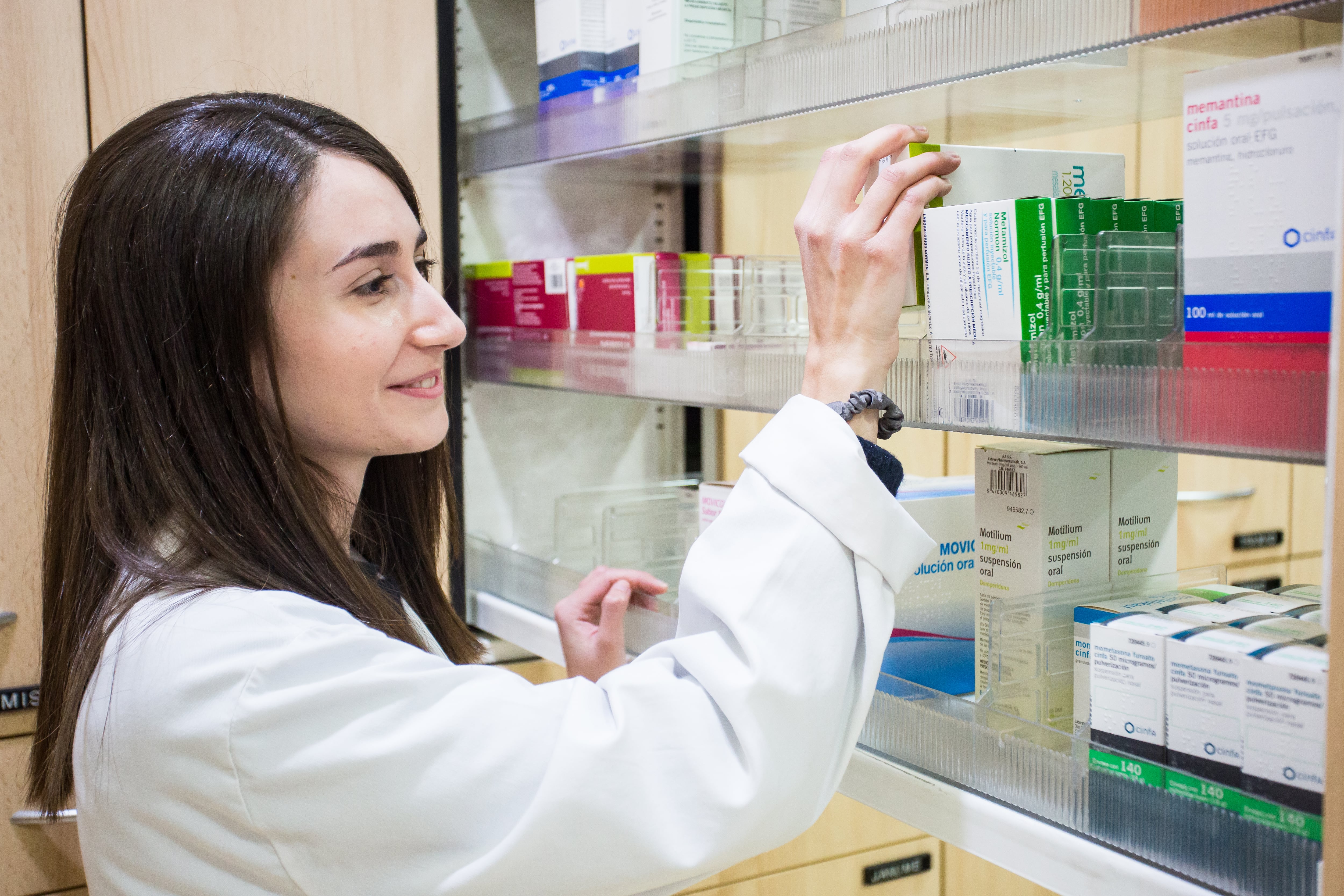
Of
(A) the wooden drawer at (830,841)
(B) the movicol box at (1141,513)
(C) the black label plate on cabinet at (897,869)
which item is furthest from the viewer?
(C) the black label plate on cabinet at (897,869)

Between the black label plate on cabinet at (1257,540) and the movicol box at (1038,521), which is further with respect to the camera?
the black label plate on cabinet at (1257,540)

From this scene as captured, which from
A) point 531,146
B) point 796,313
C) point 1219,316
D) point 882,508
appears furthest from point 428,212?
point 1219,316

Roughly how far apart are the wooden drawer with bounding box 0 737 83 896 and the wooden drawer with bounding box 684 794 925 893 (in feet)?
3.16

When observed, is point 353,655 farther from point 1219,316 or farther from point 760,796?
point 1219,316

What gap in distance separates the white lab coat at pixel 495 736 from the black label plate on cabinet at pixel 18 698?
0.67 m

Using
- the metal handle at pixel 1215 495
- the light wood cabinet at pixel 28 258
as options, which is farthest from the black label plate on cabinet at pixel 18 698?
the metal handle at pixel 1215 495

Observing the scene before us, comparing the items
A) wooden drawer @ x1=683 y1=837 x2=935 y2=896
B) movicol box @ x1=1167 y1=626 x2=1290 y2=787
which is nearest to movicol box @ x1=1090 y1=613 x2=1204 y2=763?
movicol box @ x1=1167 y1=626 x2=1290 y2=787

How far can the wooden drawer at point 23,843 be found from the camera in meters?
1.46

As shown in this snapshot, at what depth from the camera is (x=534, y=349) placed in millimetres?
1646

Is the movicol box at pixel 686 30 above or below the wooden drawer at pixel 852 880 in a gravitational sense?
above

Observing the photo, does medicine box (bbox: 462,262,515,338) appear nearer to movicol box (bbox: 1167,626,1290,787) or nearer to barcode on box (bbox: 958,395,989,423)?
barcode on box (bbox: 958,395,989,423)

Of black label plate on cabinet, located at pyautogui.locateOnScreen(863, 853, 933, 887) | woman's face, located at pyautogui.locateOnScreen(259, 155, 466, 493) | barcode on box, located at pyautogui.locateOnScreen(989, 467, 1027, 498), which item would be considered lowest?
black label plate on cabinet, located at pyautogui.locateOnScreen(863, 853, 933, 887)

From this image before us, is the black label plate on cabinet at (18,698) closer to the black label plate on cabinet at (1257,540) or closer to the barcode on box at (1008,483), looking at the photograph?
the barcode on box at (1008,483)

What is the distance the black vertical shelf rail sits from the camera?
168cm
